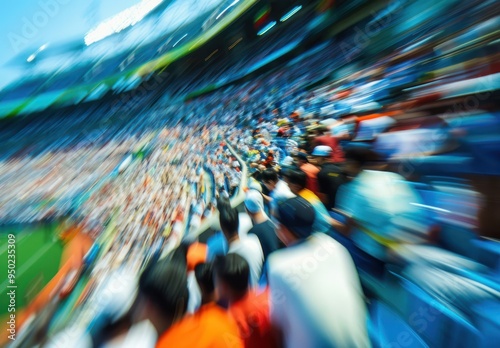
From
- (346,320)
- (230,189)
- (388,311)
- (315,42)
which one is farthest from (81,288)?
(315,42)

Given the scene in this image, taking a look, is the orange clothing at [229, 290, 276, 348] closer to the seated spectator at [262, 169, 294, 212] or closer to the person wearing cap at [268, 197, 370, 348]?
the person wearing cap at [268, 197, 370, 348]

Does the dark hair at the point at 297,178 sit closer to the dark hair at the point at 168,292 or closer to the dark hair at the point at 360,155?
the dark hair at the point at 360,155

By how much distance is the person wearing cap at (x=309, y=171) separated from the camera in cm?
143

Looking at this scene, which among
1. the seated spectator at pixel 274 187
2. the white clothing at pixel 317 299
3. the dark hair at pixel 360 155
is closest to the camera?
the white clothing at pixel 317 299

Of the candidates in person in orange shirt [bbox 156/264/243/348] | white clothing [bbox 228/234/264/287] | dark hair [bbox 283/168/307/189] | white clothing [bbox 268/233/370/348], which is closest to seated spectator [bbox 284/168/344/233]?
dark hair [bbox 283/168/307/189]

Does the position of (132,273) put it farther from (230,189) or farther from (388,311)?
(388,311)

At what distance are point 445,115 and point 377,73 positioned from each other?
102cm

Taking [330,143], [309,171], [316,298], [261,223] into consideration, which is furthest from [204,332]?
[330,143]

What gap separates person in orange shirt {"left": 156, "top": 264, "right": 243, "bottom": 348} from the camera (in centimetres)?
55

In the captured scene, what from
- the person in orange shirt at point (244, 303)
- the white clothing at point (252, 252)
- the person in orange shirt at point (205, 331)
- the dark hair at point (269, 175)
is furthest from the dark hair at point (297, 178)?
the person in orange shirt at point (205, 331)

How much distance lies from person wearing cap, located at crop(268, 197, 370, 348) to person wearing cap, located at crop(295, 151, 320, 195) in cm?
70

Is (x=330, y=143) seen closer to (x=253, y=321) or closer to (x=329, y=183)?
(x=329, y=183)

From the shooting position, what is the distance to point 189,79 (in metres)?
1.98

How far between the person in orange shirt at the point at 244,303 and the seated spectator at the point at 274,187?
58 centimetres
